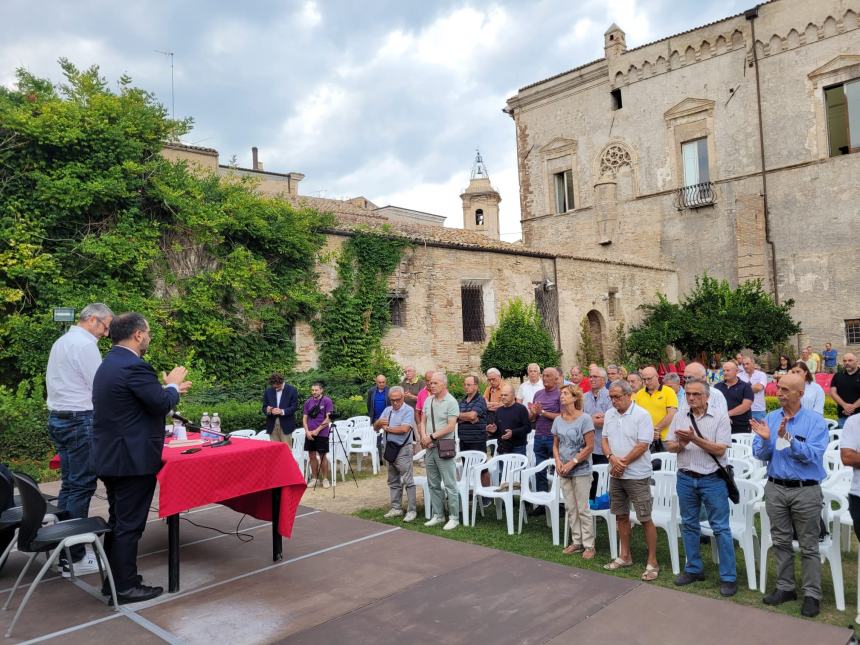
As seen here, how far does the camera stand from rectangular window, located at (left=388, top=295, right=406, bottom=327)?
16781mm

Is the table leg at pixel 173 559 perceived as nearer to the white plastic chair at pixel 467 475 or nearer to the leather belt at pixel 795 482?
the white plastic chair at pixel 467 475

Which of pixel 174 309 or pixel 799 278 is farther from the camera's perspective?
pixel 799 278

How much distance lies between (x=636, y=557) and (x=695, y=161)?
2308cm

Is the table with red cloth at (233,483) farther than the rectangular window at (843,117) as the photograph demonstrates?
No

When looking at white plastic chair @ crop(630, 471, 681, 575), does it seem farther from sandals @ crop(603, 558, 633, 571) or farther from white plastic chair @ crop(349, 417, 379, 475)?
white plastic chair @ crop(349, 417, 379, 475)

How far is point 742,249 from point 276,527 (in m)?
23.0

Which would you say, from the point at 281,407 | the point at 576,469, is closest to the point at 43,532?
the point at 576,469

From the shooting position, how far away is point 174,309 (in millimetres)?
12609

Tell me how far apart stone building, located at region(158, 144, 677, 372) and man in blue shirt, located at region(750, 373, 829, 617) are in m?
11.5

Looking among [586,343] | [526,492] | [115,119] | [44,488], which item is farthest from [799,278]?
[44,488]

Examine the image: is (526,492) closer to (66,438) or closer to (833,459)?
(833,459)

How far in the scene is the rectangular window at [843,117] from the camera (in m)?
21.8

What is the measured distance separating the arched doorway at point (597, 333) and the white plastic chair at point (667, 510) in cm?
1645

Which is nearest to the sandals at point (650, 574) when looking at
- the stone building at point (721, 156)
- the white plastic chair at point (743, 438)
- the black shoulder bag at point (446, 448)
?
the black shoulder bag at point (446, 448)
